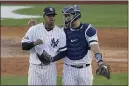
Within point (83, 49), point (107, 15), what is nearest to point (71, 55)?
point (83, 49)

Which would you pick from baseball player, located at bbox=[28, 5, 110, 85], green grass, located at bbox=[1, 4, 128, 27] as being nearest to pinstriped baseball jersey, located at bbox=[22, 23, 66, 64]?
baseball player, located at bbox=[28, 5, 110, 85]

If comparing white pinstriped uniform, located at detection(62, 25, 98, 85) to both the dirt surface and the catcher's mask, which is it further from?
the dirt surface

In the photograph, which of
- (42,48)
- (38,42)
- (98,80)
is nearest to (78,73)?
(42,48)

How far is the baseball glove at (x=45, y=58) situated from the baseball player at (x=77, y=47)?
7 centimetres

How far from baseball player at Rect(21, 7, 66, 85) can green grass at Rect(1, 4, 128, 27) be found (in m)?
13.3

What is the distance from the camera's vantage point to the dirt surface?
498 inches

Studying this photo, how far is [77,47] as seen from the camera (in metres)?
6.56

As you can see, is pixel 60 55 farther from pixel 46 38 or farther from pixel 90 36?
pixel 90 36

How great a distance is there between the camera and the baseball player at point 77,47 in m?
6.53

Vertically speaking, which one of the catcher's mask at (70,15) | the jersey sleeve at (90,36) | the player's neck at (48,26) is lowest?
the jersey sleeve at (90,36)

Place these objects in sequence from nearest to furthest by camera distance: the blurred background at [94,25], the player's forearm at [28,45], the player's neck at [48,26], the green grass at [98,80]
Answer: the player's forearm at [28,45] → the player's neck at [48,26] → the green grass at [98,80] → the blurred background at [94,25]

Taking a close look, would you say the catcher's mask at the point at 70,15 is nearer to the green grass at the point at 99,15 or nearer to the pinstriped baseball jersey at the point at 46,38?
the pinstriped baseball jersey at the point at 46,38

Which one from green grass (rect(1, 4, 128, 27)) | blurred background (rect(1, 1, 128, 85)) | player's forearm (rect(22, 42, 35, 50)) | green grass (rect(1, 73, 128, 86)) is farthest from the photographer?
green grass (rect(1, 4, 128, 27))

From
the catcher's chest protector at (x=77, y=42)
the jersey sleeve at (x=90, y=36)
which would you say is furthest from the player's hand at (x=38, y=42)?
the jersey sleeve at (x=90, y=36)
